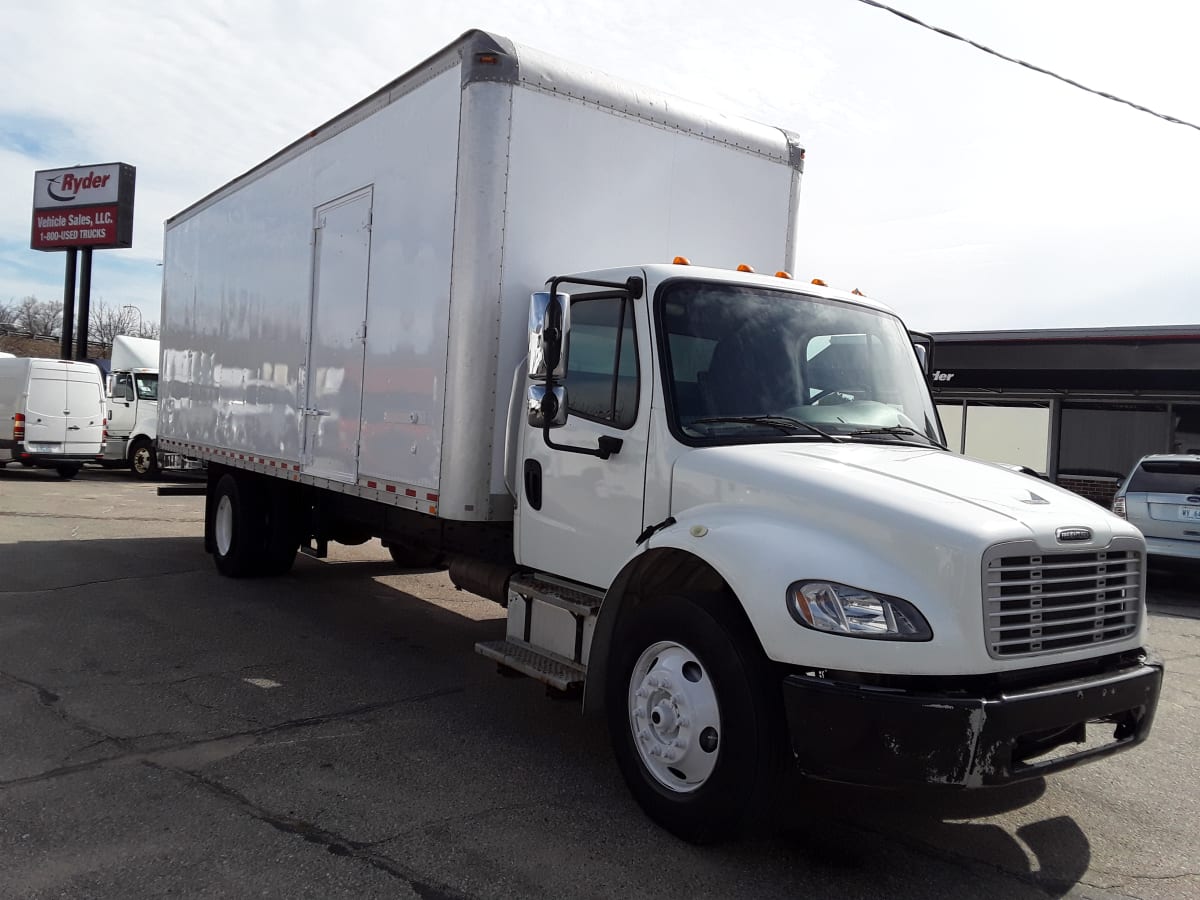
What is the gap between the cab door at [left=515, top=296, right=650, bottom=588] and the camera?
4680 millimetres

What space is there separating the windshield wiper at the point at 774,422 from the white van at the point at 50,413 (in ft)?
64.9

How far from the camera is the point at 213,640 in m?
7.29

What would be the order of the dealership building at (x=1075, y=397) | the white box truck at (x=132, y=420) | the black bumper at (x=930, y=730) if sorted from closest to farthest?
the black bumper at (x=930, y=730) < the dealership building at (x=1075, y=397) < the white box truck at (x=132, y=420)

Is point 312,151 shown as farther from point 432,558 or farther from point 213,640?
point 213,640

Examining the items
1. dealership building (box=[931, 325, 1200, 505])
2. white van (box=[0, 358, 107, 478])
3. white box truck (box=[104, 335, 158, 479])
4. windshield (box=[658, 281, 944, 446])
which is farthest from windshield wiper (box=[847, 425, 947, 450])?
white box truck (box=[104, 335, 158, 479])

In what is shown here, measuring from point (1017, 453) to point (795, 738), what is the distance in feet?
57.3

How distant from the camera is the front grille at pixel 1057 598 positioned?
11.6 feet

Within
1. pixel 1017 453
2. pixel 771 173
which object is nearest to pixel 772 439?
pixel 771 173

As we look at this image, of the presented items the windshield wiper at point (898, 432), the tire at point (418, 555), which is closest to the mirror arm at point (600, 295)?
the windshield wiper at point (898, 432)

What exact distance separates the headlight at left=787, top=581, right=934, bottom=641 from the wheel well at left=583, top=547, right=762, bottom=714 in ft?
2.33

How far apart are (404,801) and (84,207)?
1415 inches

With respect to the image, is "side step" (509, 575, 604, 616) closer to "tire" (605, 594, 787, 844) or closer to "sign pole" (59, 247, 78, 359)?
"tire" (605, 594, 787, 844)

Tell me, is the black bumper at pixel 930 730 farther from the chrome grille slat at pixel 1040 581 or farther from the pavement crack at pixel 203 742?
the pavement crack at pixel 203 742

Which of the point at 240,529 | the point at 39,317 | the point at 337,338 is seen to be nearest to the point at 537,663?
the point at 337,338
